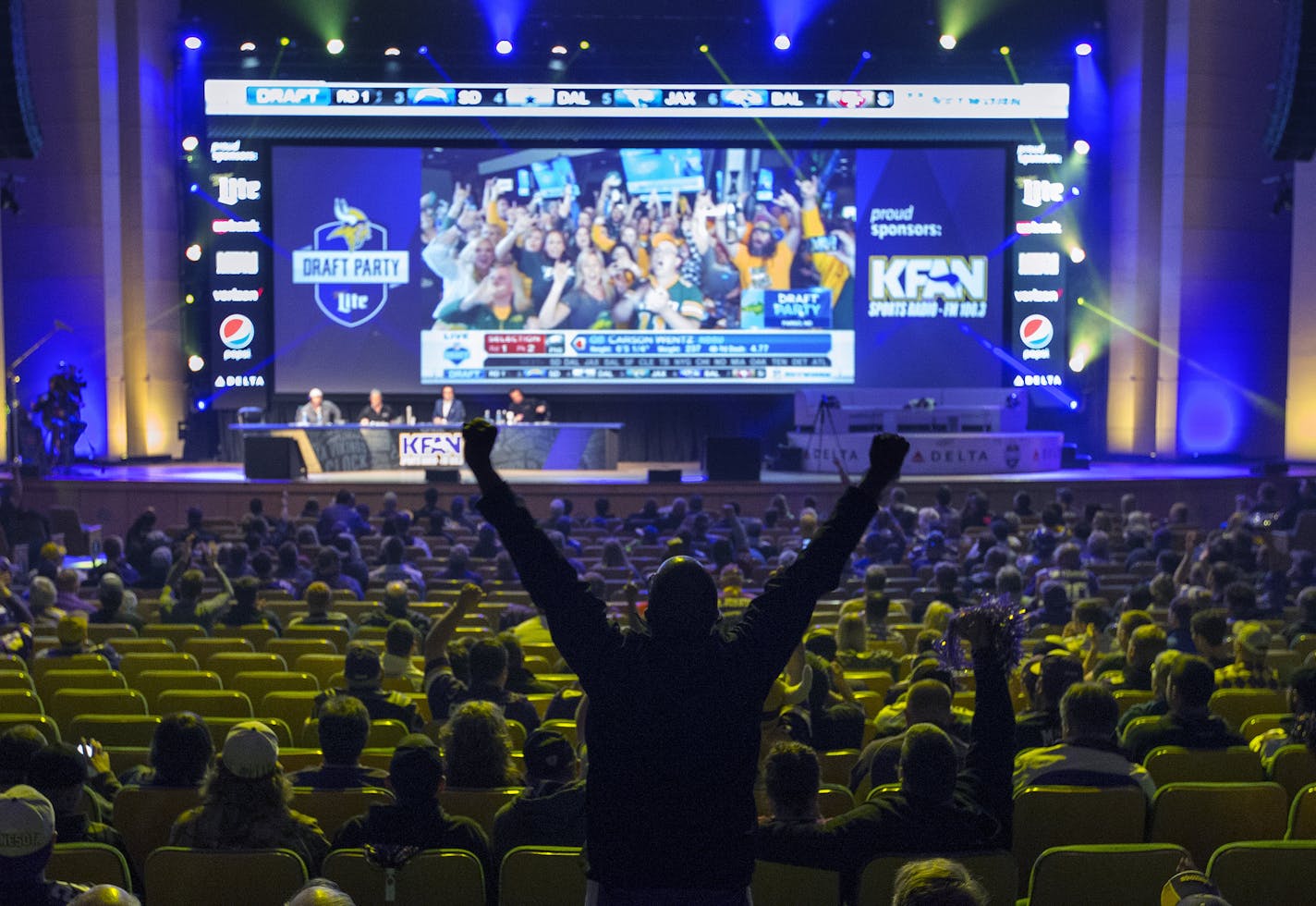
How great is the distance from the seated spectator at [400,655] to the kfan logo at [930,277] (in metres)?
14.3

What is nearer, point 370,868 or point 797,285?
point 370,868

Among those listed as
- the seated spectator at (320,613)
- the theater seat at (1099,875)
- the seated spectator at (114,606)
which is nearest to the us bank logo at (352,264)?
the seated spectator at (114,606)

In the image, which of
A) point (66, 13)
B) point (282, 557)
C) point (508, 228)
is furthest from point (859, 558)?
point (66, 13)

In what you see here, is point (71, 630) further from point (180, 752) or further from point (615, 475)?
point (615, 475)

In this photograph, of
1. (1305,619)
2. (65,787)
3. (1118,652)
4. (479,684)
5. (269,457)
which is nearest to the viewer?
(65,787)

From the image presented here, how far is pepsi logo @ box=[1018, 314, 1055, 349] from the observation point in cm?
1961

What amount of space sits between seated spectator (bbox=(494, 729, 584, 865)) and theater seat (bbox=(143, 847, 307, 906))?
62cm

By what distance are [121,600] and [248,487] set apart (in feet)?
24.4

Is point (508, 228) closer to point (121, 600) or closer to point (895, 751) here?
point (121, 600)

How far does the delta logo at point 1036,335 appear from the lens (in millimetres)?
19609

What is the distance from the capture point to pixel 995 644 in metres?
2.88

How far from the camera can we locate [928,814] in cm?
306

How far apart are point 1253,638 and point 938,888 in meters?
4.13

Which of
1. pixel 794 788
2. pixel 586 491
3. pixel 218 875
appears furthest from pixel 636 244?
pixel 218 875
